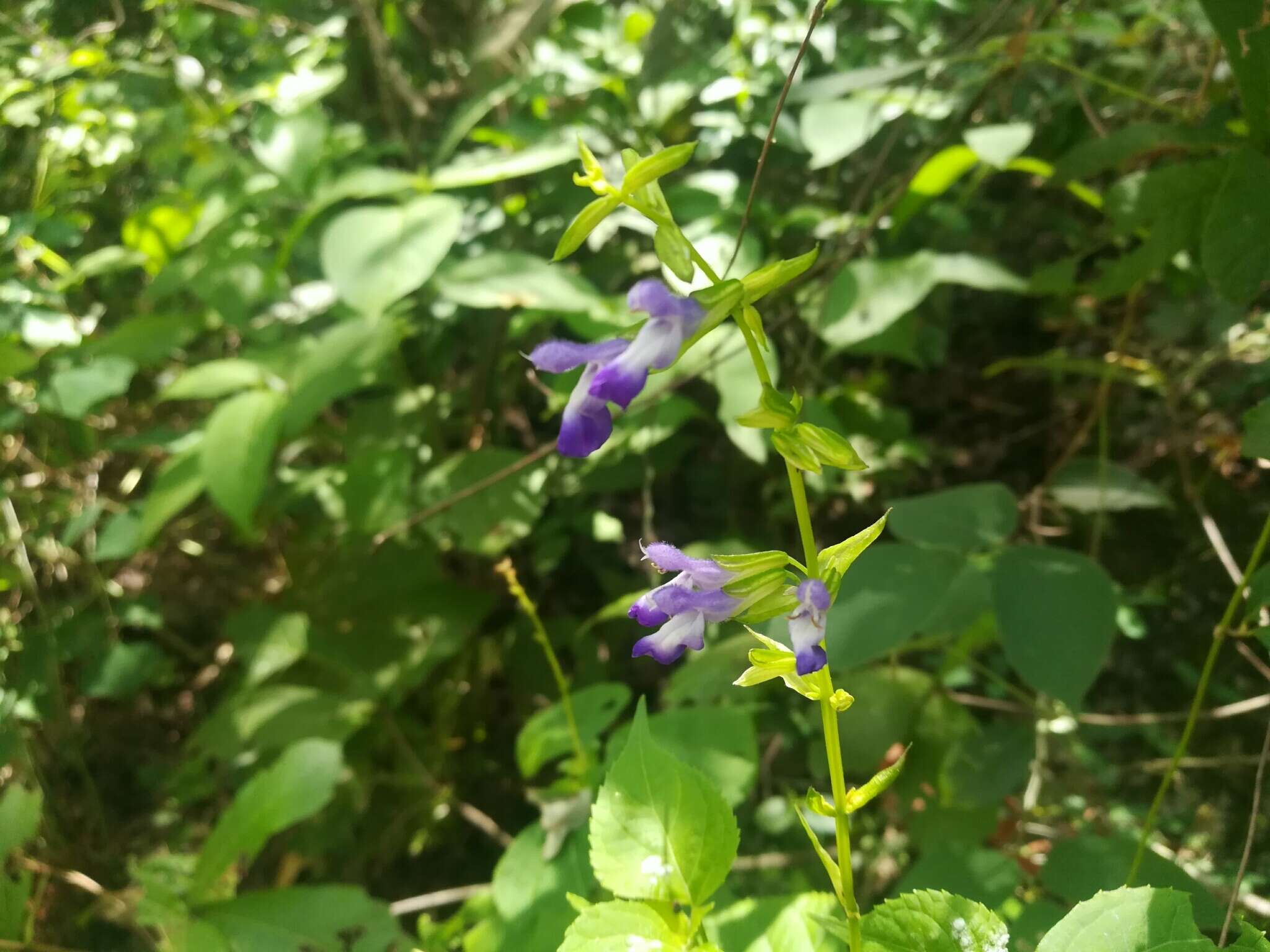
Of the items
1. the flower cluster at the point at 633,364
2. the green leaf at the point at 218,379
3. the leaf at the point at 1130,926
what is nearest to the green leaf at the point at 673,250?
the flower cluster at the point at 633,364

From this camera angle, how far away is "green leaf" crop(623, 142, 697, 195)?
0.40 metres

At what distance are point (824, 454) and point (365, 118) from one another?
192 centimetres

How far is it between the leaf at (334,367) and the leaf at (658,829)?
81cm

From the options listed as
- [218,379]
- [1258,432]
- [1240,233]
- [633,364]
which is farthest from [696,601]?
[218,379]

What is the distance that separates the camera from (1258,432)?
2.05ft

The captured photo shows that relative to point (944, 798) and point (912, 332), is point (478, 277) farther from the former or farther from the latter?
point (944, 798)

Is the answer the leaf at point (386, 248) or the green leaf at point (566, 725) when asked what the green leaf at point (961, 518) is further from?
the leaf at point (386, 248)

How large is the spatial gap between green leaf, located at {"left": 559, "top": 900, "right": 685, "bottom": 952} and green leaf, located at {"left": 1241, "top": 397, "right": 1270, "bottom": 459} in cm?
58

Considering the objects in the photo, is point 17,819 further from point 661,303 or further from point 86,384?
point 661,303

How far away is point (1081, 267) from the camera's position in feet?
4.85

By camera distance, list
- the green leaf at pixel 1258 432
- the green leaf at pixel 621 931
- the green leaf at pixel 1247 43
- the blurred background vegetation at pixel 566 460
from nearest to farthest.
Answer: the green leaf at pixel 621 931 → the green leaf at pixel 1258 432 → the green leaf at pixel 1247 43 → the blurred background vegetation at pixel 566 460

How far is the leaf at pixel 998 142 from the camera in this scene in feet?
3.26

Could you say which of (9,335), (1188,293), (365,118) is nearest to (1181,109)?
(1188,293)

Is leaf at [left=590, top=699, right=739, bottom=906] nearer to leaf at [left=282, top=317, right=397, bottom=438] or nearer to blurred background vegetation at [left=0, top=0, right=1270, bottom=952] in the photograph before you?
blurred background vegetation at [left=0, top=0, right=1270, bottom=952]
